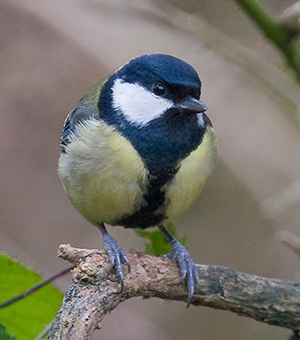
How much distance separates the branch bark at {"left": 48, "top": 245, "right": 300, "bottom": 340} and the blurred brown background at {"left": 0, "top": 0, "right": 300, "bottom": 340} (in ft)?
5.42

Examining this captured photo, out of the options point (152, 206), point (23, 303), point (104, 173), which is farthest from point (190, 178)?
point (23, 303)

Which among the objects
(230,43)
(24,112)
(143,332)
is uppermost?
→ (230,43)

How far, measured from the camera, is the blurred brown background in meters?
3.35

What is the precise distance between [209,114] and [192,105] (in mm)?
1568

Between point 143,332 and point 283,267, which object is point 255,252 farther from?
point 143,332

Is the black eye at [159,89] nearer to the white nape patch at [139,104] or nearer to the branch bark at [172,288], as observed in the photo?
the white nape patch at [139,104]

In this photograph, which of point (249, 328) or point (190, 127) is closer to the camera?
point (190, 127)

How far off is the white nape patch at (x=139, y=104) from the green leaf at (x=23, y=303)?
70cm

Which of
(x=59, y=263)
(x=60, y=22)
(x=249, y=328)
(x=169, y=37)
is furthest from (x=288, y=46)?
(x=59, y=263)

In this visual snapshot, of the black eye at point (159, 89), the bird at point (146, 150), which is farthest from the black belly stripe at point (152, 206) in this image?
the black eye at point (159, 89)

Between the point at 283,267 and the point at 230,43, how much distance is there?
193cm

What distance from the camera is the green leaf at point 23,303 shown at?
140 centimetres

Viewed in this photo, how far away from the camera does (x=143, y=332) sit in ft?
12.0

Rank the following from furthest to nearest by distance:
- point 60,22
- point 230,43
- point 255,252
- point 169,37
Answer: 1. point 255,252
2. point 60,22
3. point 169,37
4. point 230,43
